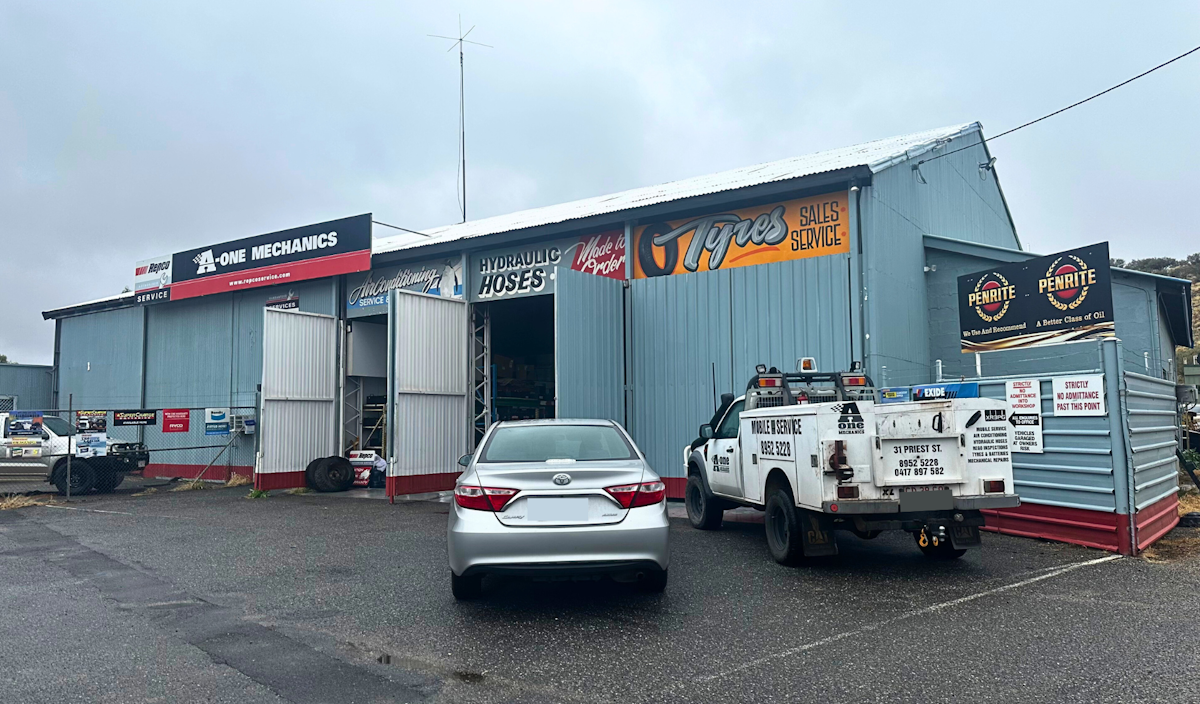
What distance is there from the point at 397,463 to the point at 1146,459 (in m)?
11.6

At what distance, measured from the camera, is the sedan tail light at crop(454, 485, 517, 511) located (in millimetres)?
5746

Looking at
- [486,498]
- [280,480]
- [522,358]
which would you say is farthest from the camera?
[522,358]

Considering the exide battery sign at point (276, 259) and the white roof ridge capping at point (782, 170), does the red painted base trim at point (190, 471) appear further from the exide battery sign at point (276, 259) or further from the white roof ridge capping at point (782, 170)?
the white roof ridge capping at point (782, 170)

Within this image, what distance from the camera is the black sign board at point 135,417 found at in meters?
18.6

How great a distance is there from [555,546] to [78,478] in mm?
14922

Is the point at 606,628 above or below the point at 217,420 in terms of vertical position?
below

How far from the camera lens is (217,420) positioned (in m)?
20.0

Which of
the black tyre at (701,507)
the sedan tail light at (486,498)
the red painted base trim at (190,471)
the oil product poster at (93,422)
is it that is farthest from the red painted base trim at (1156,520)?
the red painted base trim at (190,471)

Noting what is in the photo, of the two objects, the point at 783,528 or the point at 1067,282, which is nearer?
the point at 783,528

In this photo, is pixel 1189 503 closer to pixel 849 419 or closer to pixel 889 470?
pixel 889 470

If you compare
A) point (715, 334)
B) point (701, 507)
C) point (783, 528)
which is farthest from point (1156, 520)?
point (715, 334)

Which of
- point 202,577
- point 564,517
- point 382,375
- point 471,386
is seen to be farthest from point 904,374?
point 382,375

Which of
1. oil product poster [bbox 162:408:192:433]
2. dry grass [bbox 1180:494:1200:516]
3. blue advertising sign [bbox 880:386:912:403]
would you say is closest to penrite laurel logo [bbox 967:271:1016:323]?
blue advertising sign [bbox 880:386:912:403]

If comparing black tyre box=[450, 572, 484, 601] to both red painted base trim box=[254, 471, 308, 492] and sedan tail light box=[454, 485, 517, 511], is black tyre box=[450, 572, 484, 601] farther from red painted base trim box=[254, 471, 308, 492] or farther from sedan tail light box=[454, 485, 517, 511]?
red painted base trim box=[254, 471, 308, 492]
